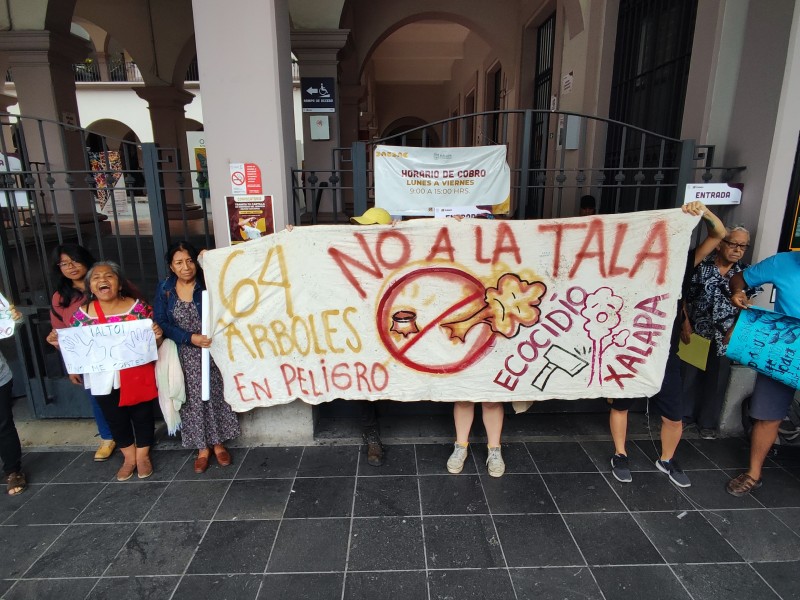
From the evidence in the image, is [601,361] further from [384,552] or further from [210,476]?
[210,476]

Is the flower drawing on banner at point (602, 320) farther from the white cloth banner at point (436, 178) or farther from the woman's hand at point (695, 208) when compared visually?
the white cloth banner at point (436, 178)

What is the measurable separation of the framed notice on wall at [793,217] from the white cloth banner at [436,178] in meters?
1.99

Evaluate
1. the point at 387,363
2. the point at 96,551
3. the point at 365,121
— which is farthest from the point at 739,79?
the point at 365,121

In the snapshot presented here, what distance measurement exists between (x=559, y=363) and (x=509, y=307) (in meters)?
0.54

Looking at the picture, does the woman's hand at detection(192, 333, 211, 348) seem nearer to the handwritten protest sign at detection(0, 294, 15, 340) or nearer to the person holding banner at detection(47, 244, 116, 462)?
the person holding banner at detection(47, 244, 116, 462)

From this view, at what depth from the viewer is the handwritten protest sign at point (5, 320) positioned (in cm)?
319

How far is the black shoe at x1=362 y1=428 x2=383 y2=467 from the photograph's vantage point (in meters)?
3.59

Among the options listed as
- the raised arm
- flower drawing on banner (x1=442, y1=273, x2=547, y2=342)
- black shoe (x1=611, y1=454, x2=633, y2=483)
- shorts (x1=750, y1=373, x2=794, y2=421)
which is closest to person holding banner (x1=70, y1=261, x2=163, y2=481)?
flower drawing on banner (x1=442, y1=273, x2=547, y2=342)

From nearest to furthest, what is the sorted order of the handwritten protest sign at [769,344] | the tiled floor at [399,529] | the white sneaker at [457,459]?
the tiled floor at [399,529]
the handwritten protest sign at [769,344]
the white sneaker at [457,459]

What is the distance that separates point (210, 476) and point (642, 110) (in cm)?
551

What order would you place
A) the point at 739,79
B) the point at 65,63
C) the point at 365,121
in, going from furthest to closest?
the point at 365,121, the point at 65,63, the point at 739,79

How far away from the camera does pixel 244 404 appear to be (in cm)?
356

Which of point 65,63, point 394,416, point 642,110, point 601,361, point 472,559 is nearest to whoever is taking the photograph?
point 472,559

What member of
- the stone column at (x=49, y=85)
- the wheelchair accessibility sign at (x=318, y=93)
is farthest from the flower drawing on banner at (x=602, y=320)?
the stone column at (x=49, y=85)
